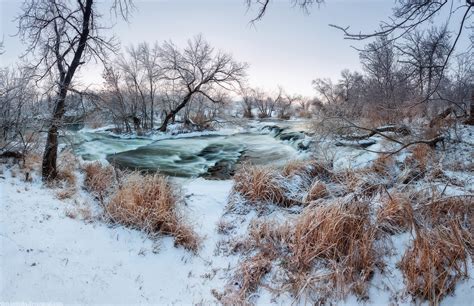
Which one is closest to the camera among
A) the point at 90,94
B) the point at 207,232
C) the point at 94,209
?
the point at 207,232

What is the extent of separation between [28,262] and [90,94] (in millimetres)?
4284

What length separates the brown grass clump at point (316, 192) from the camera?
17.7ft

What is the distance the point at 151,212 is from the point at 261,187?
83.3 inches

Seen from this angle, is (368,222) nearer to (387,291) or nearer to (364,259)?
(364,259)

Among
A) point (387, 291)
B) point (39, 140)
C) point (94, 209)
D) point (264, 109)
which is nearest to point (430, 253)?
point (387, 291)

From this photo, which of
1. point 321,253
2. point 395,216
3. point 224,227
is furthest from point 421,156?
point 224,227

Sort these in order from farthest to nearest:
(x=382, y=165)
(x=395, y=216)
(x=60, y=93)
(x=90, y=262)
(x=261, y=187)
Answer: (x=382, y=165) → (x=60, y=93) → (x=261, y=187) → (x=395, y=216) → (x=90, y=262)

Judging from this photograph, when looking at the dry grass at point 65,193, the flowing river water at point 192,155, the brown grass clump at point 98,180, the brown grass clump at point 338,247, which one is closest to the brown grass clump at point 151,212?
the brown grass clump at point 98,180

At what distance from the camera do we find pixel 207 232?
4.77m

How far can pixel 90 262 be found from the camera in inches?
142

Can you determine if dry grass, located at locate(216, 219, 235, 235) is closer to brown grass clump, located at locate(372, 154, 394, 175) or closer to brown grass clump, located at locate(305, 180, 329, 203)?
brown grass clump, located at locate(305, 180, 329, 203)

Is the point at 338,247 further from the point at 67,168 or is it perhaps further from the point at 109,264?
the point at 67,168

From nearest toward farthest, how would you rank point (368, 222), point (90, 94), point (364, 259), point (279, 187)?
point (364, 259) → point (368, 222) → point (279, 187) → point (90, 94)

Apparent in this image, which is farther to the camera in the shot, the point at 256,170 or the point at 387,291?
the point at 256,170
